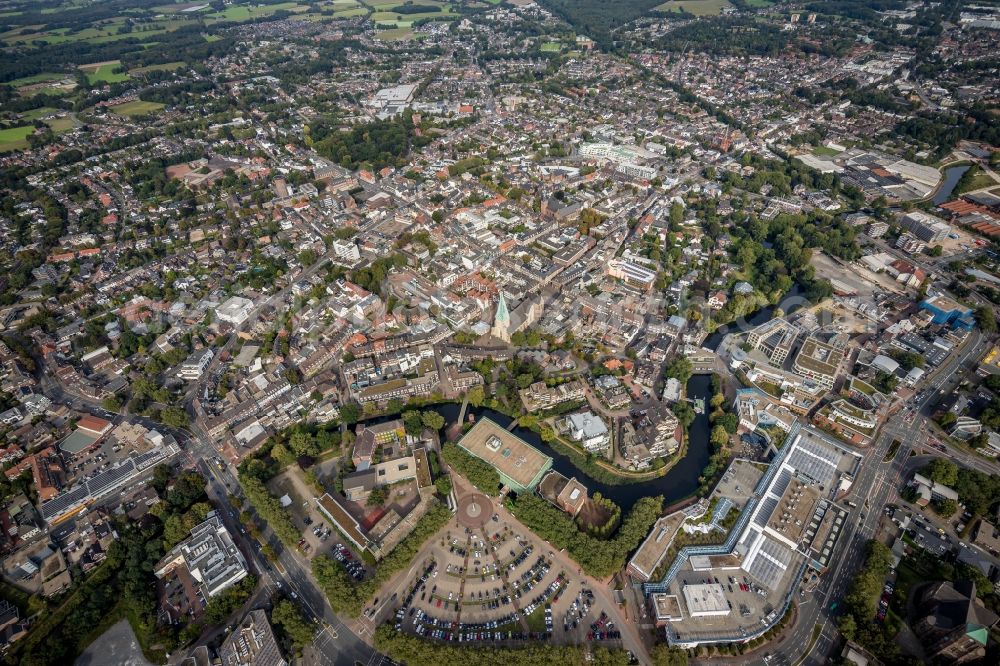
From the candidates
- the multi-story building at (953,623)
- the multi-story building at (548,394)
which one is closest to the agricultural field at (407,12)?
the multi-story building at (548,394)

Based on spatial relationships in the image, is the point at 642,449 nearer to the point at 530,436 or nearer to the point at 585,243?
the point at 530,436

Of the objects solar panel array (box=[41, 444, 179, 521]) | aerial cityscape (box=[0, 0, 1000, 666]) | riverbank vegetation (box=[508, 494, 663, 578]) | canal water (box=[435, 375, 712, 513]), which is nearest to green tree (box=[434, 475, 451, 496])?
aerial cityscape (box=[0, 0, 1000, 666])

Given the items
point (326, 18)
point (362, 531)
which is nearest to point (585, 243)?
point (362, 531)

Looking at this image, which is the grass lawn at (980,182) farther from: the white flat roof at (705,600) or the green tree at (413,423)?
the green tree at (413,423)

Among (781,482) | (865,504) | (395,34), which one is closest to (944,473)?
(865,504)

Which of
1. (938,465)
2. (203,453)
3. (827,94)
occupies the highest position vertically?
(827,94)

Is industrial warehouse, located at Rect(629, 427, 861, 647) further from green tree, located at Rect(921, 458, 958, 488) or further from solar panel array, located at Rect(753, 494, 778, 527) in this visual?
green tree, located at Rect(921, 458, 958, 488)

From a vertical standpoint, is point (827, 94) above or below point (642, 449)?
above
